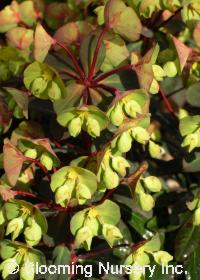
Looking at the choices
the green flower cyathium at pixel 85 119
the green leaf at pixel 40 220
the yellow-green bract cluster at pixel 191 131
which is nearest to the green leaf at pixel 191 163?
the yellow-green bract cluster at pixel 191 131

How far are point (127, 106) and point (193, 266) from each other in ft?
2.01

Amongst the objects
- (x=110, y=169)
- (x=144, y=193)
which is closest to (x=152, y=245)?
(x=144, y=193)

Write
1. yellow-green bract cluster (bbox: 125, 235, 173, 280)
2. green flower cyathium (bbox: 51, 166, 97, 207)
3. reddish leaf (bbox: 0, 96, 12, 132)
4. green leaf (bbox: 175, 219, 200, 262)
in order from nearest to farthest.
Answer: green flower cyathium (bbox: 51, 166, 97, 207), yellow-green bract cluster (bbox: 125, 235, 173, 280), reddish leaf (bbox: 0, 96, 12, 132), green leaf (bbox: 175, 219, 200, 262)

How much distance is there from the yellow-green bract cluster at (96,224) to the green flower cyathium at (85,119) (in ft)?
0.71

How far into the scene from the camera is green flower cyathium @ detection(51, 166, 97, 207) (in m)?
1.66

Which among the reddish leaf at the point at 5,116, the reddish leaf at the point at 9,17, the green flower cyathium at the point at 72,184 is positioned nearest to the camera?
the green flower cyathium at the point at 72,184

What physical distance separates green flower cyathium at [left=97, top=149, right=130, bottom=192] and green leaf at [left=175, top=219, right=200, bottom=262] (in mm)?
427

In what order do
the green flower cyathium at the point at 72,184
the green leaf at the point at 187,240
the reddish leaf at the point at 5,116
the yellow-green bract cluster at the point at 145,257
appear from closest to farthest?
the green flower cyathium at the point at 72,184 < the yellow-green bract cluster at the point at 145,257 < the reddish leaf at the point at 5,116 < the green leaf at the point at 187,240

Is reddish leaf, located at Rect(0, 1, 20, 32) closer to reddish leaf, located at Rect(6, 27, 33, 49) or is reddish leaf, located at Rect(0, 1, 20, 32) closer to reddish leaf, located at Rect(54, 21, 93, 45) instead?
reddish leaf, located at Rect(6, 27, 33, 49)

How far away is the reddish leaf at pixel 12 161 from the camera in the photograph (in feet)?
5.58

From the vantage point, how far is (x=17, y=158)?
1.71 m

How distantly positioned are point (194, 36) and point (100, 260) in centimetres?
74

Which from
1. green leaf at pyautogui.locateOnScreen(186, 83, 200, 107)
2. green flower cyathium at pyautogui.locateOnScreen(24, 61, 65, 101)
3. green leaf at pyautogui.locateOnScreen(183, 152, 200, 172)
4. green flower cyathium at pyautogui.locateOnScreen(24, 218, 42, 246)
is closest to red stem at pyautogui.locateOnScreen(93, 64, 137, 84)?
green flower cyathium at pyautogui.locateOnScreen(24, 61, 65, 101)

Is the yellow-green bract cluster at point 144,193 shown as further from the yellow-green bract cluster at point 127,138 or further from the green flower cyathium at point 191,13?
the green flower cyathium at point 191,13
